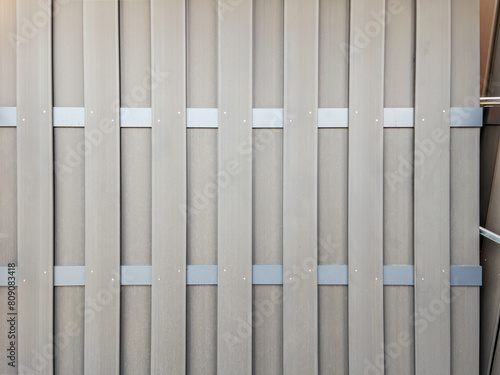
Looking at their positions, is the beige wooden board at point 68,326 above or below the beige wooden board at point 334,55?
below

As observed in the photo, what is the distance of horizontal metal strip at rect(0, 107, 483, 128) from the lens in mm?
2105

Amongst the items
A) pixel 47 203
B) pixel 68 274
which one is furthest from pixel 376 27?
pixel 68 274

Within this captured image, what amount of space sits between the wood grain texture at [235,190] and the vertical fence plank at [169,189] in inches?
9.0

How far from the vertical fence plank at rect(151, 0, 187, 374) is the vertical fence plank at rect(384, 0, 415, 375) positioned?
1231 millimetres

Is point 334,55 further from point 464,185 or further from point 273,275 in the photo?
point 273,275

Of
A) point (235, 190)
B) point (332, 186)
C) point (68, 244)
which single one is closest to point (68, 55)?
point (68, 244)

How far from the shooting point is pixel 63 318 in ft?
7.00

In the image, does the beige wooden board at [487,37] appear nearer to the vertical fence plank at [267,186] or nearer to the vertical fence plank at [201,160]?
the vertical fence plank at [267,186]

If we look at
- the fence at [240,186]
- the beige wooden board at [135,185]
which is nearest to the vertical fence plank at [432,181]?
the fence at [240,186]

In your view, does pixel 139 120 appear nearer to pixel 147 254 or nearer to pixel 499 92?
pixel 147 254

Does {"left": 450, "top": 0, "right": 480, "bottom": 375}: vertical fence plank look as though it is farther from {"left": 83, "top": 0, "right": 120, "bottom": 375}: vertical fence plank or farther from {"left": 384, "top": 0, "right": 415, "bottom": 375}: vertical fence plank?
{"left": 83, "top": 0, "right": 120, "bottom": 375}: vertical fence plank

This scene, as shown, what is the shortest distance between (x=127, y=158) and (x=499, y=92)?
240 centimetres

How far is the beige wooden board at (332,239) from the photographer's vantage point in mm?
2141

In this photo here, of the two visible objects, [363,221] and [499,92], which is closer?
[363,221]
